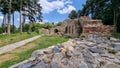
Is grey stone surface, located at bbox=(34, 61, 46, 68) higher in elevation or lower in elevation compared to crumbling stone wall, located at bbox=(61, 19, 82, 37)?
lower

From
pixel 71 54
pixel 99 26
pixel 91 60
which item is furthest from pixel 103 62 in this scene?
pixel 99 26

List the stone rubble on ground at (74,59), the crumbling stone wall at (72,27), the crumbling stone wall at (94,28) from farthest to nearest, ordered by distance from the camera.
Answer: the crumbling stone wall at (72,27)
the crumbling stone wall at (94,28)
the stone rubble on ground at (74,59)

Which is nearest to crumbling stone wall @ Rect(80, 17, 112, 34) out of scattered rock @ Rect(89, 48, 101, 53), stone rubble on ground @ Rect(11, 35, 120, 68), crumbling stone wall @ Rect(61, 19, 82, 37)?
crumbling stone wall @ Rect(61, 19, 82, 37)

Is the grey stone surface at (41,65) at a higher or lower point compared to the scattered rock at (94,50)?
lower

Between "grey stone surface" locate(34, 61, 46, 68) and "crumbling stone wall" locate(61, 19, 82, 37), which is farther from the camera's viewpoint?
"crumbling stone wall" locate(61, 19, 82, 37)

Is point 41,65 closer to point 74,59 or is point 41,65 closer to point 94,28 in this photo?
point 74,59

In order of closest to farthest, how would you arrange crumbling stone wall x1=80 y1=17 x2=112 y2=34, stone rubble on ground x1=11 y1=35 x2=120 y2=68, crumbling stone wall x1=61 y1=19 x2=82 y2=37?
stone rubble on ground x1=11 y1=35 x2=120 y2=68
crumbling stone wall x1=80 y1=17 x2=112 y2=34
crumbling stone wall x1=61 y1=19 x2=82 y2=37

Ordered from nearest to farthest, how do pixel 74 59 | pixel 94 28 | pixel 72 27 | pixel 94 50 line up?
pixel 74 59 < pixel 94 50 < pixel 94 28 < pixel 72 27

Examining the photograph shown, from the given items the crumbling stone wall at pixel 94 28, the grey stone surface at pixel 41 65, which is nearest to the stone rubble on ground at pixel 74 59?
the grey stone surface at pixel 41 65

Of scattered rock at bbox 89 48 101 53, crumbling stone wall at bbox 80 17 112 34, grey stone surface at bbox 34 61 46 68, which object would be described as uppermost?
crumbling stone wall at bbox 80 17 112 34

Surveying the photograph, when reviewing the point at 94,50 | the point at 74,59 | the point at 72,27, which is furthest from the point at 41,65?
the point at 72,27

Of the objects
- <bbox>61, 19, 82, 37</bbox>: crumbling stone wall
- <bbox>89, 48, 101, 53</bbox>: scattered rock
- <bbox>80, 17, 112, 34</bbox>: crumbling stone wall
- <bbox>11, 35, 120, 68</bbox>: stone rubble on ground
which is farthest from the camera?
<bbox>61, 19, 82, 37</bbox>: crumbling stone wall

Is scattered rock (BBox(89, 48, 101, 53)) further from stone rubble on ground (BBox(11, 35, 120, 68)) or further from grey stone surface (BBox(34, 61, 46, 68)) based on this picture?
grey stone surface (BBox(34, 61, 46, 68))

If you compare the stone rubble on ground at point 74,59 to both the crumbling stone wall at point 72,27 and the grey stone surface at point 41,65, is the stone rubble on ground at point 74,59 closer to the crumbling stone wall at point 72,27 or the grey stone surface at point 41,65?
the grey stone surface at point 41,65
